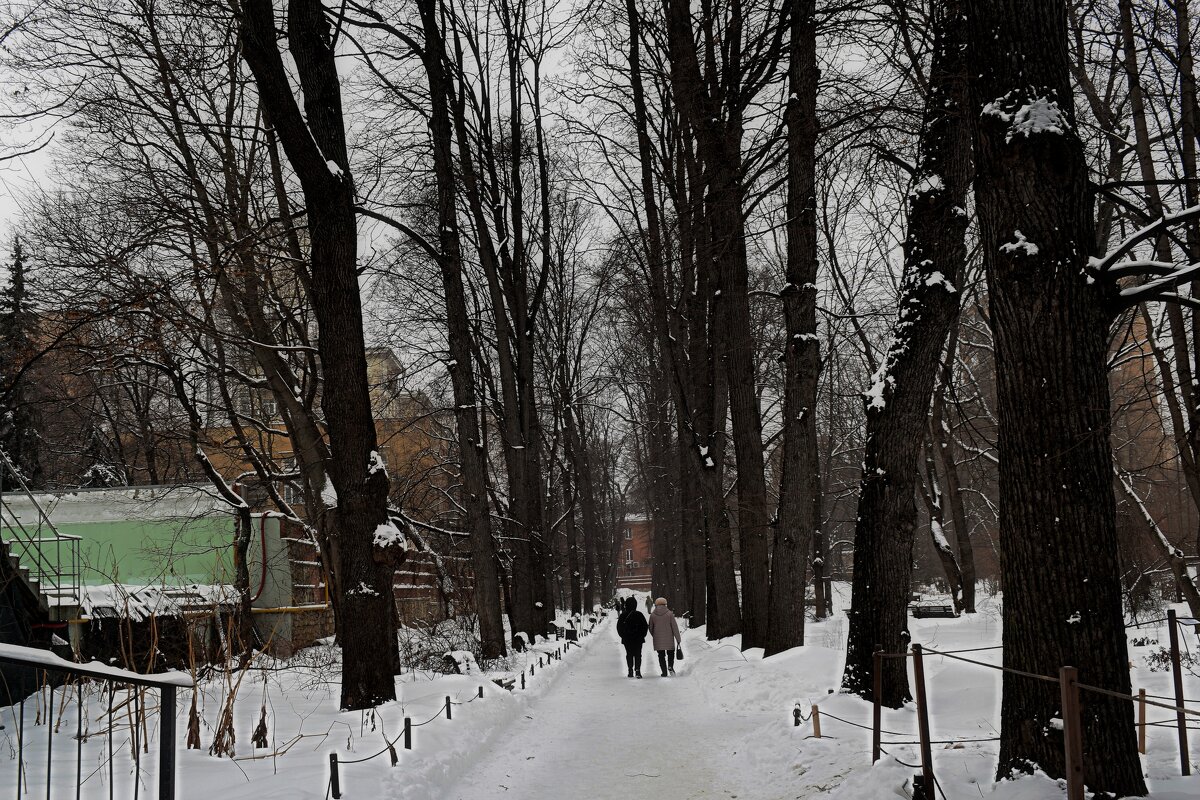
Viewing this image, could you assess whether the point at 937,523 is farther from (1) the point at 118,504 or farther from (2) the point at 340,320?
(1) the point at 118,504

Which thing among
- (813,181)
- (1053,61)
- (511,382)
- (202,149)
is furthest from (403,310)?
(1053,61)

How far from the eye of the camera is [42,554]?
1587cm

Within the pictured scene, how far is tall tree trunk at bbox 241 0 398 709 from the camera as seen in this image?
1012 centimetres

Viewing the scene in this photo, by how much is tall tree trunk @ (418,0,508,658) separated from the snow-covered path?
2534 millimetres

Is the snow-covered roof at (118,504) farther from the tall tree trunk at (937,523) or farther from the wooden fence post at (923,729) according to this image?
the wooden fence post at (923,729)

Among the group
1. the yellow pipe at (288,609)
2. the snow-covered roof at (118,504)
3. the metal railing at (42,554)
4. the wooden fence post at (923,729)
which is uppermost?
the snow-covered roof at (118,504)

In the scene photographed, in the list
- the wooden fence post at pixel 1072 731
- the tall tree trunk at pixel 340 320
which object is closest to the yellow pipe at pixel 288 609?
the tall tree trunk at pixel 340 320

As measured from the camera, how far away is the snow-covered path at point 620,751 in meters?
8.10

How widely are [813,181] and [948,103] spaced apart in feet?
14.2

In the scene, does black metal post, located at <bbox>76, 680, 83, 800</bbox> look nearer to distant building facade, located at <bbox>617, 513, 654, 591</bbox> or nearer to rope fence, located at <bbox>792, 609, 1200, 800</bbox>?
rope fence, located at <bbox>792, 609, 1200, 800</bbox>

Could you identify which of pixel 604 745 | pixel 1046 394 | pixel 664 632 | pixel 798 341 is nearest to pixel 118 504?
pixel 664 632

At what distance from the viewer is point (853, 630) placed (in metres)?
9.78

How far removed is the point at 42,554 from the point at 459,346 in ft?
26.9

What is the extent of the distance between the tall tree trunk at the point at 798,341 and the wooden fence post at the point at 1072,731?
793cm
